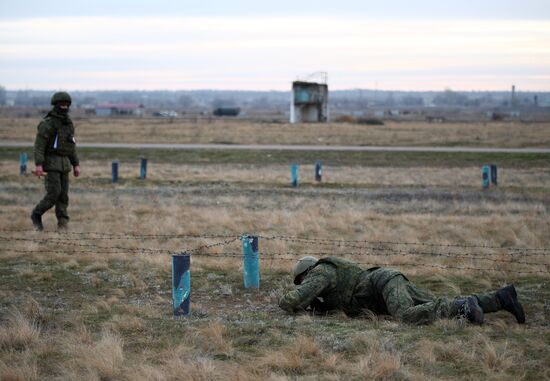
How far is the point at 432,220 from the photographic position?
18.0 metres

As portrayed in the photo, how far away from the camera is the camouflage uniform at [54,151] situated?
49.6 ft

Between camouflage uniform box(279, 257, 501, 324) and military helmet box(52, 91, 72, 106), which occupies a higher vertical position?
military helmet box(52, 91, 72, 106)

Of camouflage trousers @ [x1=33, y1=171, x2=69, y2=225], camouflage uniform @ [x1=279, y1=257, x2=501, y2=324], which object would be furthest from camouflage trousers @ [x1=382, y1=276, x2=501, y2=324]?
camouflage trousers @ [x1=33, y1=171, x2=69, y2=225]

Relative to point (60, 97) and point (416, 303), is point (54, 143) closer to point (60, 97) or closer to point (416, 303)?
point (60, 97)

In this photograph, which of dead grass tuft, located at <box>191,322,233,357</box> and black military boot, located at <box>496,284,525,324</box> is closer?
dead grass tuft, located at <box>191,322,233,357</box>

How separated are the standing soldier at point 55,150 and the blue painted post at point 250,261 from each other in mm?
5616

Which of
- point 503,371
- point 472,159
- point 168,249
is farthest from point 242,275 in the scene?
point 472,159

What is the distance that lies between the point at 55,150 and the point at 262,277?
5520mm

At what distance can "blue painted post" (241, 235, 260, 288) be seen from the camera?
10961mm

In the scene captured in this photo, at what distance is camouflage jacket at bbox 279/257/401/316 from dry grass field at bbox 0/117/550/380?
21 cm

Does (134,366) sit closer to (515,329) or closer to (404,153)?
(515,329)

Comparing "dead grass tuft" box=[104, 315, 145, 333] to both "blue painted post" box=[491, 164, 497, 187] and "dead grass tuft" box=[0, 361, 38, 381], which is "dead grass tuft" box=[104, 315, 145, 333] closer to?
"dead grass tuft" box=[0, 361, 38, 381]

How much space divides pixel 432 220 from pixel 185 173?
51.2ft

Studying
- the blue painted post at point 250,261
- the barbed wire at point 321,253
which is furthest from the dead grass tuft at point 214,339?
the barbed wire at point 321,253
